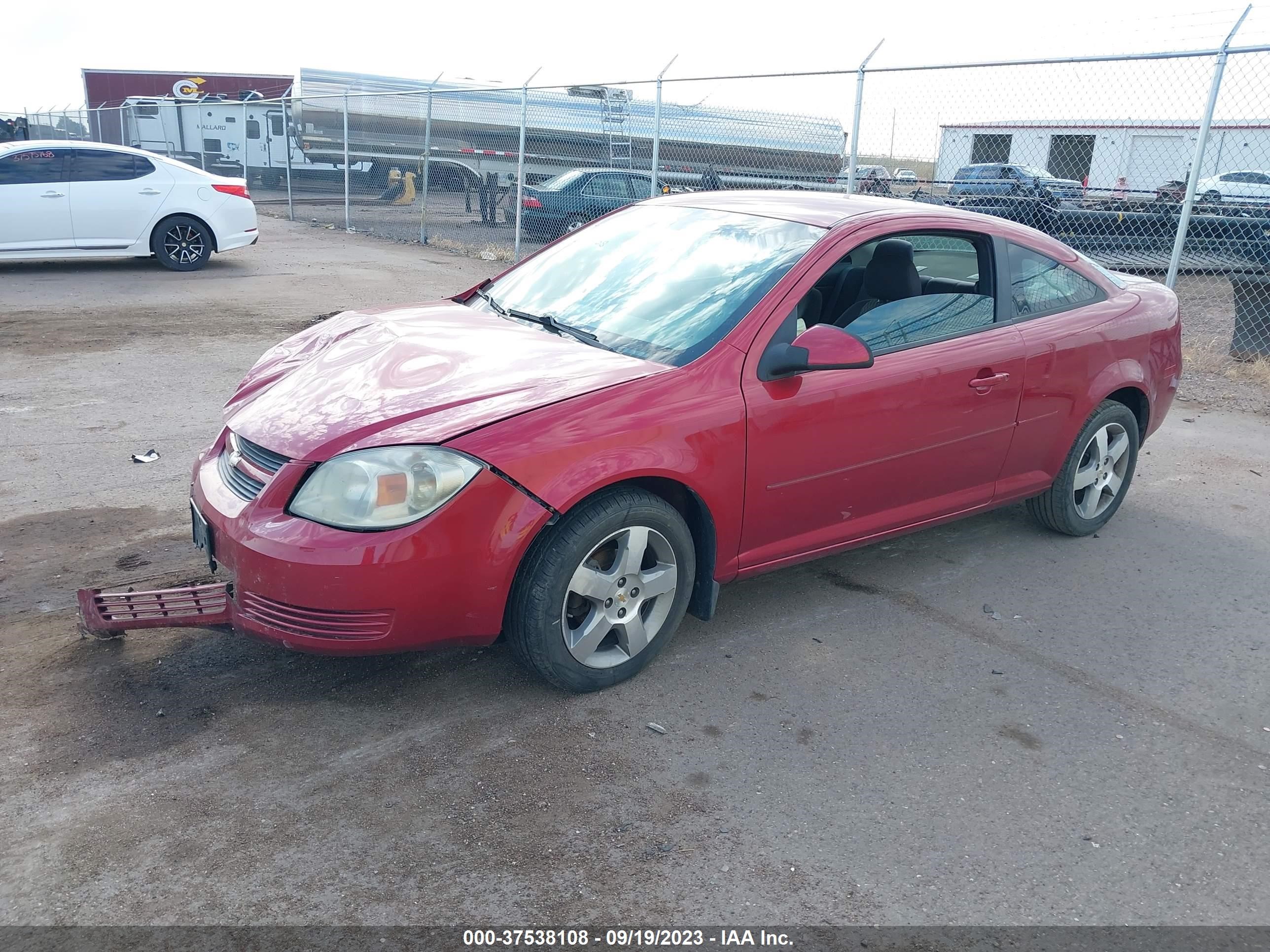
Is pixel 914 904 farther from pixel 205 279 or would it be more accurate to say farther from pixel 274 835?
pixel 205 279

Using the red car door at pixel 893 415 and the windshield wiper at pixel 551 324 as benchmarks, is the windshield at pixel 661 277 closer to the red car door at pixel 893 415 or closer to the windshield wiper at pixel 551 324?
the windshield wiper at pixel 551 324

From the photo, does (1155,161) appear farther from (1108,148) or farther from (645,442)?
(645,442)

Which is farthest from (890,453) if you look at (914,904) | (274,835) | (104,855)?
(104,855)

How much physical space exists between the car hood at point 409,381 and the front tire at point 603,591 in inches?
16.4

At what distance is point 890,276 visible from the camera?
418 centimetres

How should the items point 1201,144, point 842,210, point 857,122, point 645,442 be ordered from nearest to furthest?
point 645,442, point 842,210, point 1201,144, point 857,122

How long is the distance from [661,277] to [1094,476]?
2.40 metres

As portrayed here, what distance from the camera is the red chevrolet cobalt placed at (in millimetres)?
3061

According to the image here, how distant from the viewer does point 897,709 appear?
345 cm

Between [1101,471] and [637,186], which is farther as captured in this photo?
[637,186]

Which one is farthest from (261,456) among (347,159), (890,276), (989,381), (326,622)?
(347,159)

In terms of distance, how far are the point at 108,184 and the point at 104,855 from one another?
11737mm

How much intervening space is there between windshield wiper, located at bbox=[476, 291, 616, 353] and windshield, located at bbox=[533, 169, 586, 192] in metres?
12.0

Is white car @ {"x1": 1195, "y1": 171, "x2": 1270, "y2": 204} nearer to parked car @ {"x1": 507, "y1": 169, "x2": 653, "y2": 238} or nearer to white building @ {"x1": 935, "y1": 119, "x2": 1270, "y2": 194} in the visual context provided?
white building @ {"x1": 935, "y1": 119, "x2": 1270, "y2": 194}
